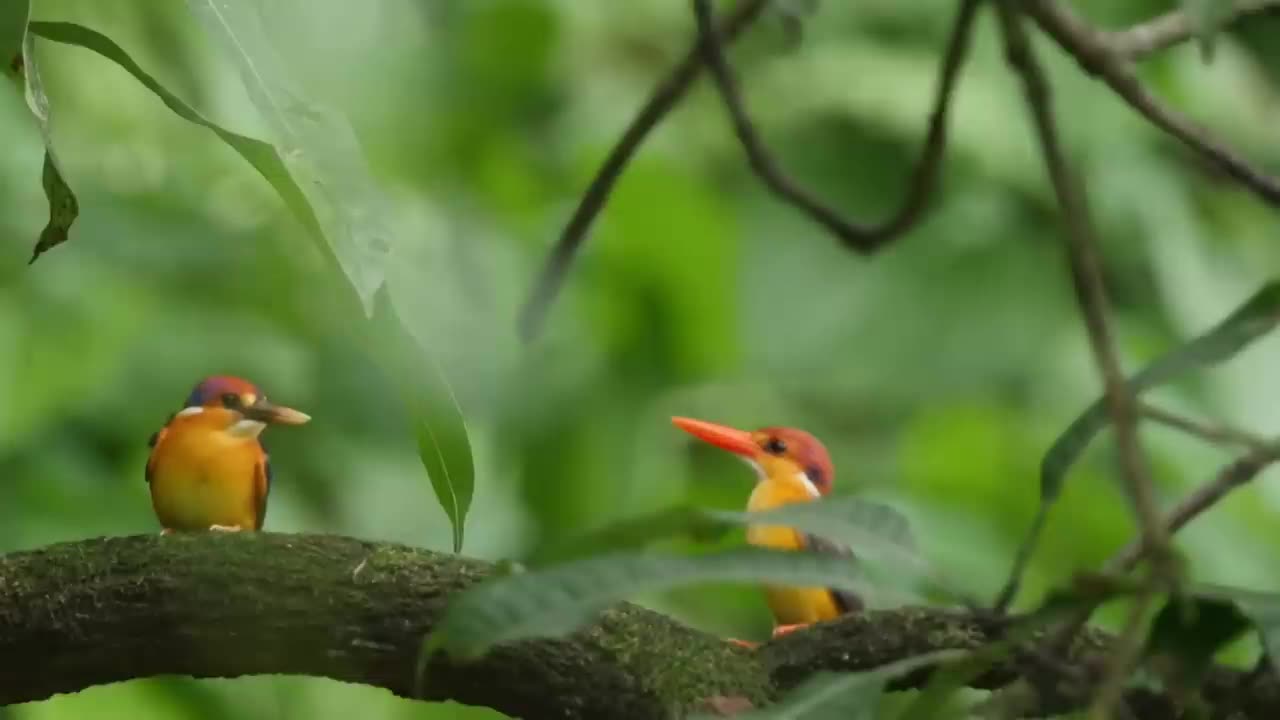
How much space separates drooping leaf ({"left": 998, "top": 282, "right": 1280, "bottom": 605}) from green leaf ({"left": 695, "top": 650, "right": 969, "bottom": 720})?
0.04 metres

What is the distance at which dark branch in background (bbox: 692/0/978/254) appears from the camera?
2.52ft

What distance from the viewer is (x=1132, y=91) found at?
2.19 feet

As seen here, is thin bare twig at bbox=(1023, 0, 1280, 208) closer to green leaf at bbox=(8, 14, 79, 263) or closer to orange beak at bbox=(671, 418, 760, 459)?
green leaf at bbox=(8, 14, 79, 263)

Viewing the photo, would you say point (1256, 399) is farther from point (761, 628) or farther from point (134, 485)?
point (134, 485)


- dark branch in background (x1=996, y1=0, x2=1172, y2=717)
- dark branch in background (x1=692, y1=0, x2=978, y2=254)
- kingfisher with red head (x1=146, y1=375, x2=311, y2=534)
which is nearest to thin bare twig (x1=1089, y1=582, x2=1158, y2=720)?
dark branch in background (x1=996, y1=0, x2=1172, y2=717)

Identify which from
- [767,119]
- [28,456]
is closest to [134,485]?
[28,456]

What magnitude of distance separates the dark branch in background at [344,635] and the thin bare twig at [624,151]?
139 mm

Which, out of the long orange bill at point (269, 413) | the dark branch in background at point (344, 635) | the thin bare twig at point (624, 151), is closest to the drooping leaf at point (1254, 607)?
the dark branch in background at point (344, 635)

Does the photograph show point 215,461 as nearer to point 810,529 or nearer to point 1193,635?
point 810,529

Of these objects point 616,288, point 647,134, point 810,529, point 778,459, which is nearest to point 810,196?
point 647,134

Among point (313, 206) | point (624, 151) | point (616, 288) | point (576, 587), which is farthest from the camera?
point (616, 288)

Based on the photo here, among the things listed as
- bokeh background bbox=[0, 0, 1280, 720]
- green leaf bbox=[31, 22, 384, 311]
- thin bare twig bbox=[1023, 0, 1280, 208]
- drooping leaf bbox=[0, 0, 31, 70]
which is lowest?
bokeh background bbox=[0, 0, 1280, 720]

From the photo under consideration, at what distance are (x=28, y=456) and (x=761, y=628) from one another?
87 cm

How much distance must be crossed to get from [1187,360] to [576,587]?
0.23 m
